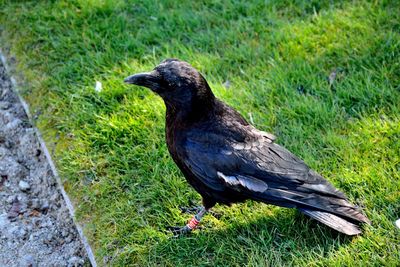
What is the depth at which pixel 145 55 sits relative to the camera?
191 inches

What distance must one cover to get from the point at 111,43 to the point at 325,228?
269cm

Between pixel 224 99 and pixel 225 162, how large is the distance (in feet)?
3.93

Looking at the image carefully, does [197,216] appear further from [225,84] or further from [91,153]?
[225,84]

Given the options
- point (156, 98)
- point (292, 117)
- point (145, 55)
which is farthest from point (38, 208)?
point (292, 117)

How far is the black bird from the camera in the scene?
328 cm

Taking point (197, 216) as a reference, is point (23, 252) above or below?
below

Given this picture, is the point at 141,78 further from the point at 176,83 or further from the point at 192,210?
the point at 192,210

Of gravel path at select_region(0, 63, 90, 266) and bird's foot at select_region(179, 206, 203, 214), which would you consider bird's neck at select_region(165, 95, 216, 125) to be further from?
gravel path at select_region(0, 63, 90, 266)

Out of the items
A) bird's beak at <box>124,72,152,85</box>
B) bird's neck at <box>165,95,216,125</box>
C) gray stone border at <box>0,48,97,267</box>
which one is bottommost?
gray stone border at <box>0,48,97,267</box>

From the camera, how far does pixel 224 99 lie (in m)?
4.43

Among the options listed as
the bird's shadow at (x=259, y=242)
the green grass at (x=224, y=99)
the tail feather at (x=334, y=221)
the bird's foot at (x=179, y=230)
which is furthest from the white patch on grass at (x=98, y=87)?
the tail feather at (x=334, y=221)

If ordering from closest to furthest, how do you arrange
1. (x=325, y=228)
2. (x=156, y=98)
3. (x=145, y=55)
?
(x=325, y=228) → (x=156, y=98) → (x=145, y=55)

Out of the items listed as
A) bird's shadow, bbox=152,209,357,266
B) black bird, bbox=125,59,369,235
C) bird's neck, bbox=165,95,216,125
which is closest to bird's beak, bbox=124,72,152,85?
black bird, bbox=125,59,369,235

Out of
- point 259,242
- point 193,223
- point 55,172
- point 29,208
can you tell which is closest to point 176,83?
point 193,223
